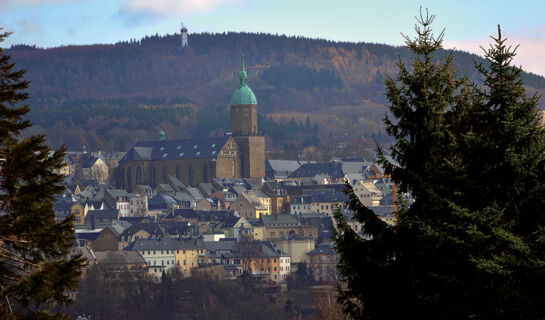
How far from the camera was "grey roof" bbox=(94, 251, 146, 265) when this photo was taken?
133288 mm

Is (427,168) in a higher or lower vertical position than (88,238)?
higher

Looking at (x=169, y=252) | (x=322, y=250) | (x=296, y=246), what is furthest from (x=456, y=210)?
(x=296, y=246)

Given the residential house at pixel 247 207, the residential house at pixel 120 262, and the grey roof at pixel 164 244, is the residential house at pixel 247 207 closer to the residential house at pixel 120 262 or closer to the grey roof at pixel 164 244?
the grey roof at pixel 164 244

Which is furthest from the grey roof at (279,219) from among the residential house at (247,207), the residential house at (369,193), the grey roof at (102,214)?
the grey roof at (102,214)

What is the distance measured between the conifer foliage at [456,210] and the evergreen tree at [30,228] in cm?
477

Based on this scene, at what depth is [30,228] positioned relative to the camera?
1480 centimetres

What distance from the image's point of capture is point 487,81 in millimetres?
18312

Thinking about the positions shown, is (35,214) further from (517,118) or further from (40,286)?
(517,118)

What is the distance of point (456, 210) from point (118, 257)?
Result: 121 meters

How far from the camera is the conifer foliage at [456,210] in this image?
15992mm

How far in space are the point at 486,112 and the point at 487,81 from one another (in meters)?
0.53

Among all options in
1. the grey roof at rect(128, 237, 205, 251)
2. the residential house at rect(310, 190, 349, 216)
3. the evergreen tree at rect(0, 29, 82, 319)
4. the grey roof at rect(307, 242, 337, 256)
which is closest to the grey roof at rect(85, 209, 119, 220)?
the residential house at rect(310, 190, 349, 216)

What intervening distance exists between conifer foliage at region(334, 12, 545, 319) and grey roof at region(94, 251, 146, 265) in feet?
373

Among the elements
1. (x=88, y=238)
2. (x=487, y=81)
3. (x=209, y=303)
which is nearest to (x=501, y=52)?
(x=487, y=81)
